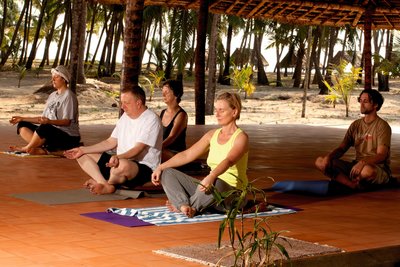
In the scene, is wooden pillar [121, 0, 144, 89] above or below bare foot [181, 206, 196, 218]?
above

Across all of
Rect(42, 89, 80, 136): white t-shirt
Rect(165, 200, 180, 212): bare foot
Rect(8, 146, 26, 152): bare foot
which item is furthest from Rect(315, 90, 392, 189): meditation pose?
Rect(8, 146, 26, 152): bare foot

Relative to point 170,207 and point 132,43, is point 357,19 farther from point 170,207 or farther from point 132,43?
point 170,207

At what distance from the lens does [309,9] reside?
14742 millimetres

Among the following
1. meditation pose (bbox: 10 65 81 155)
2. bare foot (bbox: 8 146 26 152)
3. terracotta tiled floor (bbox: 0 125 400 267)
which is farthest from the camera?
bare foot (bbox: 8 146 26 152)

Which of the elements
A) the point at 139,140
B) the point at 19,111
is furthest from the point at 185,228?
the point at 19,111

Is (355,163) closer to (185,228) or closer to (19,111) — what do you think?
(185,228)

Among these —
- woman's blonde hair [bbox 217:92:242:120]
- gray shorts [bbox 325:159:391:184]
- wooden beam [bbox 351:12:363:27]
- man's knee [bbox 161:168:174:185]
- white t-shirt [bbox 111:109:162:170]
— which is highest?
wooden beam [bbox 351:12:363:27]

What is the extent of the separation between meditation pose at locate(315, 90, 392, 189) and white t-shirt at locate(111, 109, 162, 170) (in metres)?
1.59

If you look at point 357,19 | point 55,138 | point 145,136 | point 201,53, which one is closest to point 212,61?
point 357,19

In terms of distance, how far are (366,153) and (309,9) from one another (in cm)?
727

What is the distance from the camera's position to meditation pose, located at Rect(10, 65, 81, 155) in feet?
31.1

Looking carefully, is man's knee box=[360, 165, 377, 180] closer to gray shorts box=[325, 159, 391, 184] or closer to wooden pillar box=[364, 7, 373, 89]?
gray shorts box=[325, 159, 391, 184]

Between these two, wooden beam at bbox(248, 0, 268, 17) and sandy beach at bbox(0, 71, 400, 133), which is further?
sandy beach at bbox(0, 71, 400, 133)

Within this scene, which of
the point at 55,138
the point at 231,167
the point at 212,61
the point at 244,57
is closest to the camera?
the point at 231,167
